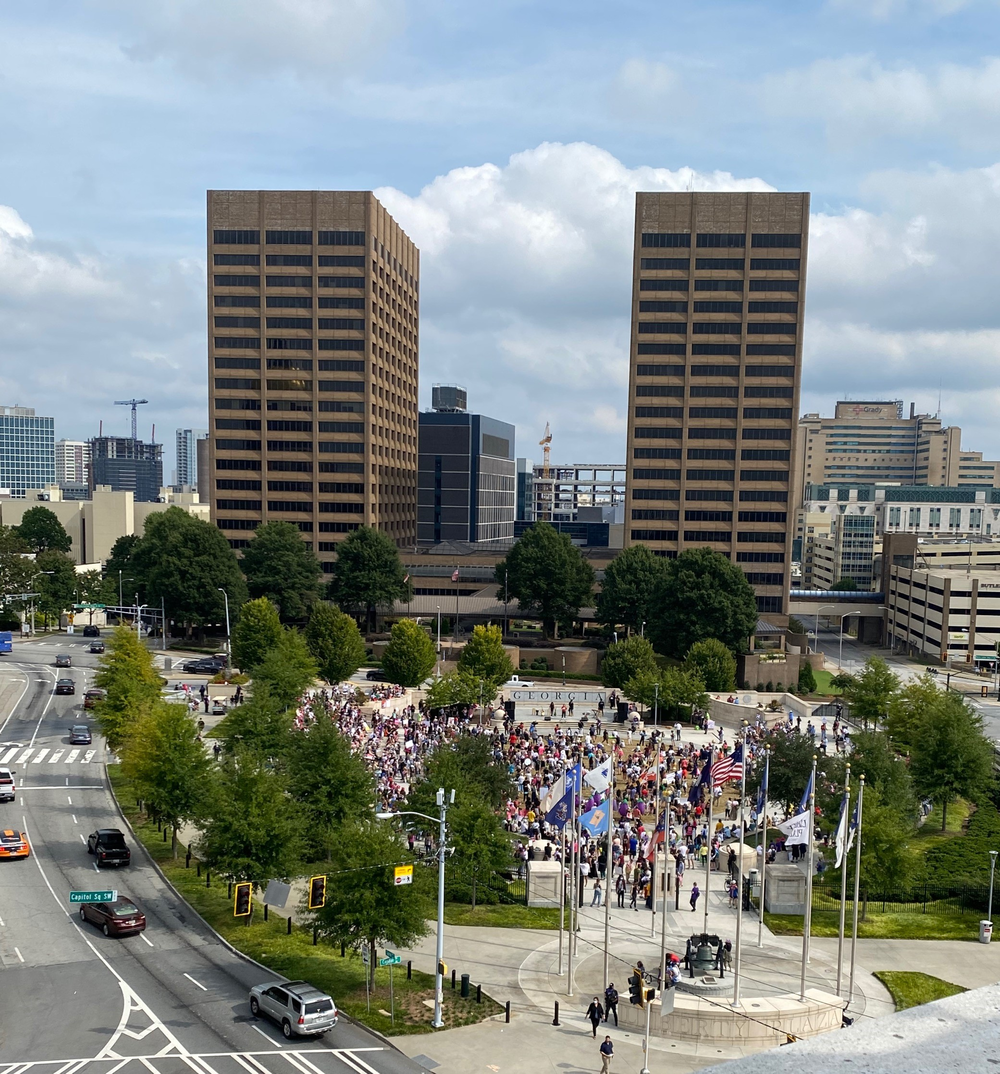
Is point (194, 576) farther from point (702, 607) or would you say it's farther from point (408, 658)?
point (702, 607)

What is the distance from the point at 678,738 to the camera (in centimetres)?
6550

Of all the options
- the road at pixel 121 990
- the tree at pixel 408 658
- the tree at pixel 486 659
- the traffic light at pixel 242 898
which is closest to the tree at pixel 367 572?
the tree at pixel 408 658

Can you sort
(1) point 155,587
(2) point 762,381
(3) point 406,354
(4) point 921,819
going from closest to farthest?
(4) point 921,819 → (1) point 155,587 → (2) point 762,381 → (3) point 406,354

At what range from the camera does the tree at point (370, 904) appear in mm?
29906

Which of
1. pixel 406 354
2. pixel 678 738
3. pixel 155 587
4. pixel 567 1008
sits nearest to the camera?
pixel 567 1008

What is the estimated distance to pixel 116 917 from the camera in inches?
1342

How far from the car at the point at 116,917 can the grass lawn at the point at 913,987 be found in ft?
84.9

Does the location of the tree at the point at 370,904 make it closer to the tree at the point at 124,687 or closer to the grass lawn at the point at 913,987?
the grass lawn at the point at 913,987

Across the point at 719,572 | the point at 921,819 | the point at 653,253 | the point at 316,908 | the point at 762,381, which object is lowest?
the point at 921,819

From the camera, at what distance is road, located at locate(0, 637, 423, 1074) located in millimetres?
25578

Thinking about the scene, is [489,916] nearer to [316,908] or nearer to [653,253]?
[316,908]

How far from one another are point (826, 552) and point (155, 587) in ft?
437

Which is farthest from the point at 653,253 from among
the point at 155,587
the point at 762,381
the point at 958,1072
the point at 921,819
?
the point at 958,1072

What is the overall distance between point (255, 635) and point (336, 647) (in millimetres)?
6566
